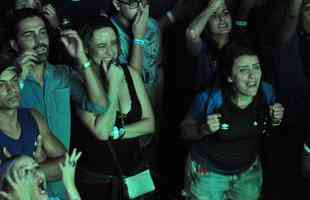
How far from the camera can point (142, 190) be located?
8.44ft

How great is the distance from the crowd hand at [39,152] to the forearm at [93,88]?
1.05 ft

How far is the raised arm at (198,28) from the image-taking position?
2.97 metres

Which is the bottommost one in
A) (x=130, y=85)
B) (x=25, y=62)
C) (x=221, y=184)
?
(x=221, y=184)

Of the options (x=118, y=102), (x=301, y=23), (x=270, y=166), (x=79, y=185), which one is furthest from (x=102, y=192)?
(x=301, y=23)

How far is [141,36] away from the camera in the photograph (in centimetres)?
284

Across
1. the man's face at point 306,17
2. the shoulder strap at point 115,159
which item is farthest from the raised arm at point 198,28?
the shoulder strap at point 115,159

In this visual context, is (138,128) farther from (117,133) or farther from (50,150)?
(50,150)

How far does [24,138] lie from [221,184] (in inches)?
41.0

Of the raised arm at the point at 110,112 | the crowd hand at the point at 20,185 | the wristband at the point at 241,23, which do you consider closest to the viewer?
the crowd hand at the point at 20,185

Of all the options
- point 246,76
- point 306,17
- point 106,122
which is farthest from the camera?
point 306,17

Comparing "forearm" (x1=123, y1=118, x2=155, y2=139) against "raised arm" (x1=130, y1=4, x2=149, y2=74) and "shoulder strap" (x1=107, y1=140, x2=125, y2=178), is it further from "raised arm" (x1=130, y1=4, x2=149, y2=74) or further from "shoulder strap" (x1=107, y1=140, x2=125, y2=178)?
"raised arm" (x1=130, y1=4, x2=149, y2=74)

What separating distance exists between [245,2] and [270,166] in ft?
3.56

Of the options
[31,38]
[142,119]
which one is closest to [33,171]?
[142,119]

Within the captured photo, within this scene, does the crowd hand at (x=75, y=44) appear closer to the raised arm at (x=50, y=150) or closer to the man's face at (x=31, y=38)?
the man's face at (x=31, y=38)
